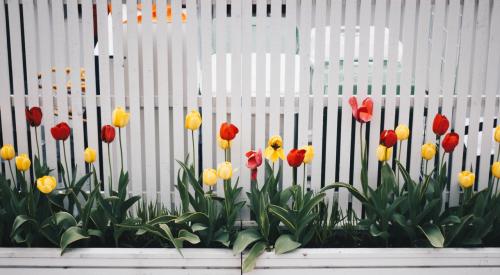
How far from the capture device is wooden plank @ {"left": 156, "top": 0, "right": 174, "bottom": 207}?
2455mm

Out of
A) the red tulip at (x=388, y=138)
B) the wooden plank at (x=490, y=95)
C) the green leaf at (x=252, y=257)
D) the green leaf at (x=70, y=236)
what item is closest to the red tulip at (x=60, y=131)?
the green leaf at (x=70, y=236)

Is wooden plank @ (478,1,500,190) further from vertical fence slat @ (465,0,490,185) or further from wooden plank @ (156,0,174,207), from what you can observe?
wooden plank @ (156,0,174,207)

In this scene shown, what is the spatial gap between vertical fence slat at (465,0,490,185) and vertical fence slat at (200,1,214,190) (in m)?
1.27

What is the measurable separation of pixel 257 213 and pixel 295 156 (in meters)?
0.34

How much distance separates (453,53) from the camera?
97.7 inches

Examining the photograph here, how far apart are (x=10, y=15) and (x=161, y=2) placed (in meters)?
0.72

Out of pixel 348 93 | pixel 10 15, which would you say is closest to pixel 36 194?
pixel 10 15

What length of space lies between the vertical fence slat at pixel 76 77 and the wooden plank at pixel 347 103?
1.27 meters

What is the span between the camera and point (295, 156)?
2.16 meters

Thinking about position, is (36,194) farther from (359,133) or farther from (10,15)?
(359,133)

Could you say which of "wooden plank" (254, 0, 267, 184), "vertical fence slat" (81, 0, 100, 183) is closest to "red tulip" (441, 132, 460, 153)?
"wooden plank" (254, 0, 267, 184)

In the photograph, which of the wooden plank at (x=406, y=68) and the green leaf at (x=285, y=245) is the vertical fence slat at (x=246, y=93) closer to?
the green leaf at (x=285, y=245)

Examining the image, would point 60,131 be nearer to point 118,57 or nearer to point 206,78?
point 118,57

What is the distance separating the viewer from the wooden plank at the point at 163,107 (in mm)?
2455
